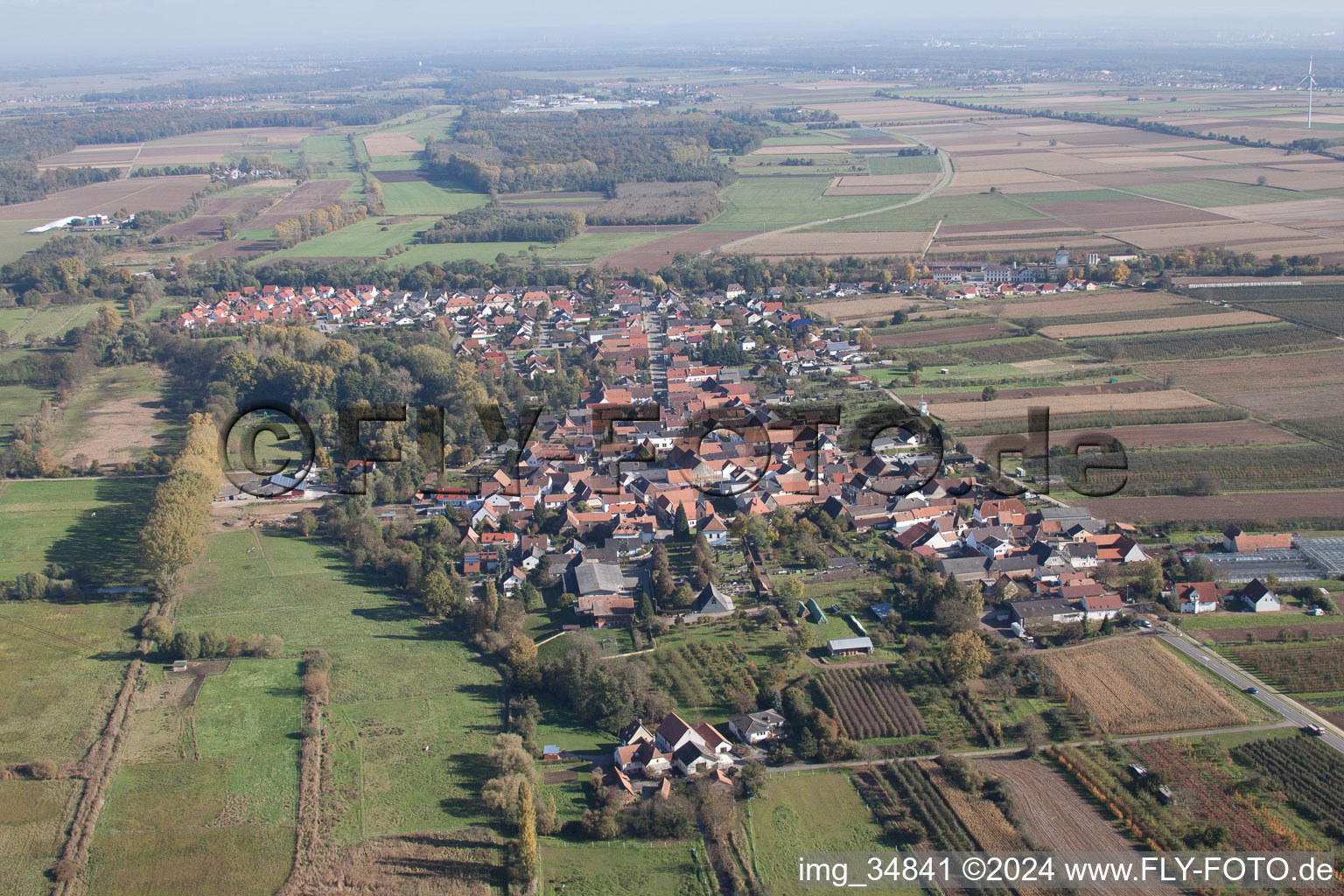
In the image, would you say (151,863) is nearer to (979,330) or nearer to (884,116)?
(979,330)

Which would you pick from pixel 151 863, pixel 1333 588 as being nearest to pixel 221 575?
pixel 151 863

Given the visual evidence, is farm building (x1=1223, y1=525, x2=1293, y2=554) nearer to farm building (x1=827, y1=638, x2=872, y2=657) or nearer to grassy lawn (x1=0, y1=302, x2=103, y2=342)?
farm building (x1=827, y1=638, x2=872, y2=657)

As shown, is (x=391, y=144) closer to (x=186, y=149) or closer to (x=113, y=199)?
(x=186, y=149)

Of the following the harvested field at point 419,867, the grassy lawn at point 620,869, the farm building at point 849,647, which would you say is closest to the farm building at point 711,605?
the farm building at point 849,647

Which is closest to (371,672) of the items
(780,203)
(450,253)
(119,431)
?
(119,431)

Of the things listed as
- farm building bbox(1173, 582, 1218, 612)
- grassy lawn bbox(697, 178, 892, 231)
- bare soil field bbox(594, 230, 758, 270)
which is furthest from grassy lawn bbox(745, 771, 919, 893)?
grassy lawn bbox(697, 178, 892, 231)
